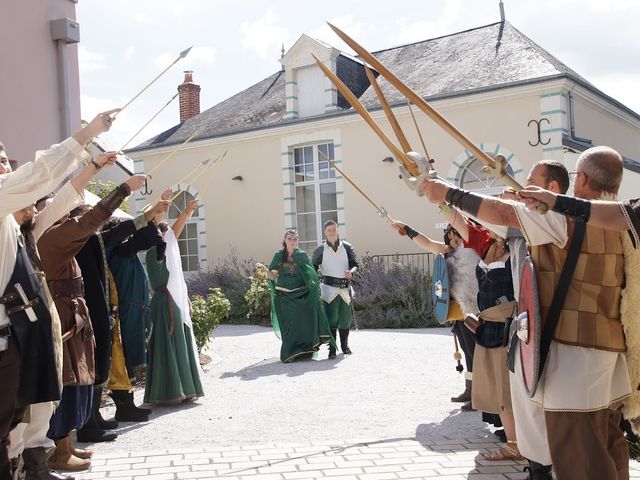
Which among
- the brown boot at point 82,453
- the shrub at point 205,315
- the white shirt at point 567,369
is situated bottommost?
the brown boot at point 82,453

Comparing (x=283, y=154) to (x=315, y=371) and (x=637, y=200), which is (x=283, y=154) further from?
(x=637, y=200)

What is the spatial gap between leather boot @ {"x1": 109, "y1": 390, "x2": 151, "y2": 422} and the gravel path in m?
0.08

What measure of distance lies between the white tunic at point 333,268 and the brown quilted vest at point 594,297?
650cm

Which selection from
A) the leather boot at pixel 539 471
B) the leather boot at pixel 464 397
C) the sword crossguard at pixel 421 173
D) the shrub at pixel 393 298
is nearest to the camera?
the sword crossguard at pixel 421 173

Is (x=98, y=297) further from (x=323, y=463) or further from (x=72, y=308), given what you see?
(x=323, y=463)

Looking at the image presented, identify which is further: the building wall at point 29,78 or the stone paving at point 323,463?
the building wall at point 29,78

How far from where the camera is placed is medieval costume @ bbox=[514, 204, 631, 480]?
112 inches

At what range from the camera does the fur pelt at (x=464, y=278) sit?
5.34m

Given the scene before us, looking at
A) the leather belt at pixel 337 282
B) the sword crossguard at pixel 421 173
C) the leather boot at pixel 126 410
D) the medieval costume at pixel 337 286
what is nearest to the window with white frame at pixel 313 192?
the medieval costume at pixel 337 286

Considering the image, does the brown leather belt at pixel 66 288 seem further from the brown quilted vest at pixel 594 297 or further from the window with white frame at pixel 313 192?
the window with white frame at pixel 313 192

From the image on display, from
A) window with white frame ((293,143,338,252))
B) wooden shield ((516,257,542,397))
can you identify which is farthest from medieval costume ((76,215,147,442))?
window with white frame ((293,143,338,252))

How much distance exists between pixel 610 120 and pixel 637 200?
15.8m

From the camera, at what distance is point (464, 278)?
5406 millimetres

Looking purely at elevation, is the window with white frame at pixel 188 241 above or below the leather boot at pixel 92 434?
above
